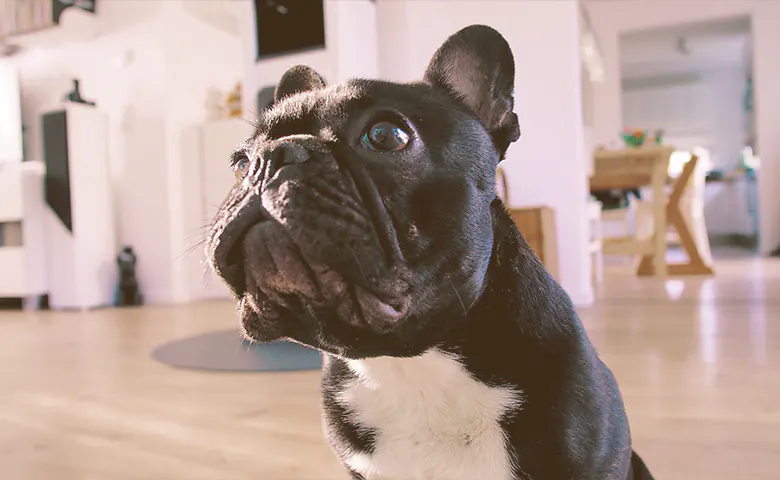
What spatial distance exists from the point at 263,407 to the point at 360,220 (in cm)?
108

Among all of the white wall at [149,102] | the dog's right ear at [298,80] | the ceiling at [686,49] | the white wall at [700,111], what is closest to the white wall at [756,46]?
the ceiling at [686,49]

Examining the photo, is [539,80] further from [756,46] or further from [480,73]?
[756,46]

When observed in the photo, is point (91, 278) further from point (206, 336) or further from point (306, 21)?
point (306, 21)

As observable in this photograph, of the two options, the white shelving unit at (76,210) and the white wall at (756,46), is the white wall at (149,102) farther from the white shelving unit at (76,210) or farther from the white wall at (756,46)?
the white wall at (756,46)

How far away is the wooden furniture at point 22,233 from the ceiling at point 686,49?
267 inches

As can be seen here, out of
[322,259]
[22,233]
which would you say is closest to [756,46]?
[22,233]

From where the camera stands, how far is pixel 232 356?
2174 mm

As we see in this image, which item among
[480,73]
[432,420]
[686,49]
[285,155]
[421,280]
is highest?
[686,49]

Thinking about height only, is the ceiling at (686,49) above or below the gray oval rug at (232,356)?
above

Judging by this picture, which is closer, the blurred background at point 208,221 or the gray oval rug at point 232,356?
the blurred background at point 208,221

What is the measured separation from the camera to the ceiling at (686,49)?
7.64 metres

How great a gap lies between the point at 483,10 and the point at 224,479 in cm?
278

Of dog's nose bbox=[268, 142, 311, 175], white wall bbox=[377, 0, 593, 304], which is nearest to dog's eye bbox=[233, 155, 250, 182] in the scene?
dog's nose bbox=[268, 142, 311, 175]

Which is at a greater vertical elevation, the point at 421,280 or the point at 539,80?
the point at 539,80
